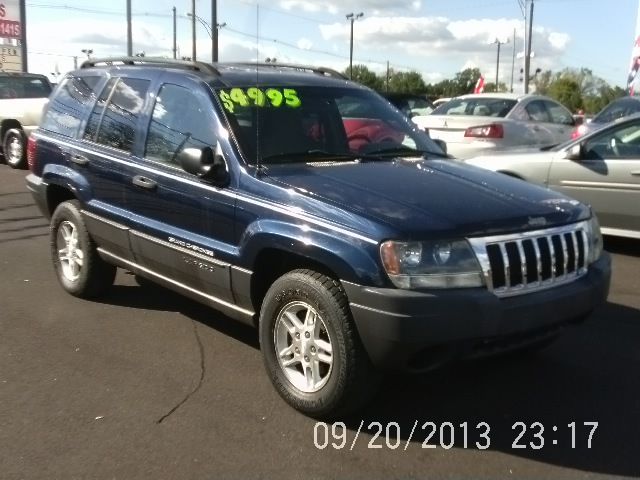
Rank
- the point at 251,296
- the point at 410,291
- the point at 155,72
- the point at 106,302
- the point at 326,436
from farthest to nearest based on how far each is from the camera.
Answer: the point at 106,302 < the point at 155,72 < the point at 251,296 < the point at 326,436 < the point at 410,291

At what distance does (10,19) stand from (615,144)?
25959 millimetres

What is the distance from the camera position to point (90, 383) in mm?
4410

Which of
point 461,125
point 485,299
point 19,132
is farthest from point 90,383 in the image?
point 19,132

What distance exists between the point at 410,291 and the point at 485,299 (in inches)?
14.2

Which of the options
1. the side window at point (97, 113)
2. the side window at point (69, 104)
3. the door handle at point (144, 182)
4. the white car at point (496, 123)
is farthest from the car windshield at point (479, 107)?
the door handle at point (144, 182)

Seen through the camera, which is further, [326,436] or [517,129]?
[517,129]

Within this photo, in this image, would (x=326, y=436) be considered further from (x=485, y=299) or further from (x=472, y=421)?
(x=485, y=299)

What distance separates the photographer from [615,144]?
7.86 m

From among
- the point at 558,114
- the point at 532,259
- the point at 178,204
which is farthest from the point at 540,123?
the point at 532,259

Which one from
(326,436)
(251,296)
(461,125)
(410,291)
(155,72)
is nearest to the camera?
(410,291)

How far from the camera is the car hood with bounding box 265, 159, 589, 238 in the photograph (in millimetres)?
3660

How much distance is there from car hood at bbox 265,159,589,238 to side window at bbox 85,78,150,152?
1.39 meters

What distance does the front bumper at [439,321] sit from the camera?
349 centimetres

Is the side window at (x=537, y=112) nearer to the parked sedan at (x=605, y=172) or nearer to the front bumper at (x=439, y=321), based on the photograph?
the parked sedan at (x=605, y=172)
